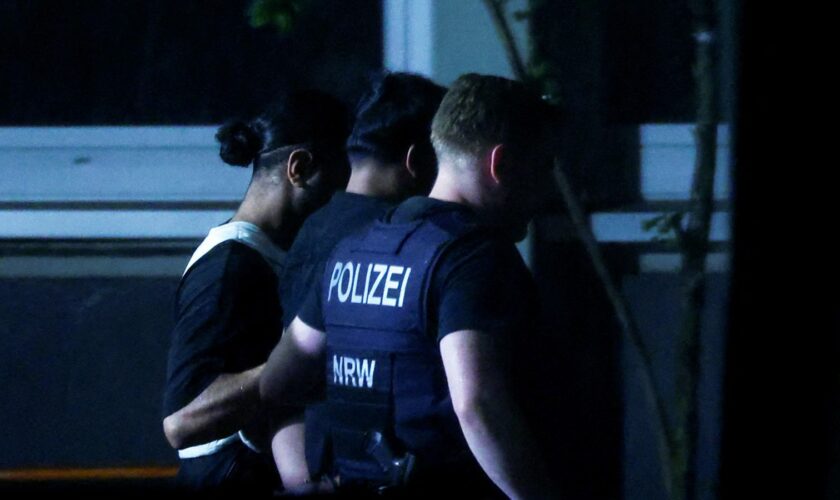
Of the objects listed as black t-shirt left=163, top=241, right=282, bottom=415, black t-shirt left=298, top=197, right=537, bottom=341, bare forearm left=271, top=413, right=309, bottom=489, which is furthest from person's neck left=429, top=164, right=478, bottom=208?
bare forearm left=271, top=413, right=309, bottom=489

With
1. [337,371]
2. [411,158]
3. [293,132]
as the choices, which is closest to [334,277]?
[337,371]

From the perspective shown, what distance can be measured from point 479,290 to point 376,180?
0.61 meters

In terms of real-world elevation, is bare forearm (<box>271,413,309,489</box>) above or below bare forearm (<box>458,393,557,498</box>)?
below

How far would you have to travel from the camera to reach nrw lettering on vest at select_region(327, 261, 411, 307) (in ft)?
7.70

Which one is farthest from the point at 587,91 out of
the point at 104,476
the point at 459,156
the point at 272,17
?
the point at 104,476

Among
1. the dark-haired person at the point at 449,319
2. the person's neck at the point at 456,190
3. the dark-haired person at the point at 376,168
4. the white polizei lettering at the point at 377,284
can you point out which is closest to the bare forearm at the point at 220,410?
the dark-haired person at the point at 376,168

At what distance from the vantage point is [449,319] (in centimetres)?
226

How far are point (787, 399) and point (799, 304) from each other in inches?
6.3

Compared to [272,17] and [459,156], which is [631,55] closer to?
[272,17]

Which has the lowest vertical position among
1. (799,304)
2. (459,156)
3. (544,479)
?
(544,479)

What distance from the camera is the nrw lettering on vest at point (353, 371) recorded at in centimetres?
240

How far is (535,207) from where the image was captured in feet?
8.39

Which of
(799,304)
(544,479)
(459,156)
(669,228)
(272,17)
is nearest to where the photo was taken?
(799,304)

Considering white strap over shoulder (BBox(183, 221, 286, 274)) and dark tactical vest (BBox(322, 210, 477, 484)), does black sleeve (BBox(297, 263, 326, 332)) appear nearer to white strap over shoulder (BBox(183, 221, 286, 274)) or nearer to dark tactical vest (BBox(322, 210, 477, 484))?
dark tactical vest (BBox(322, 210, 477, 484))
